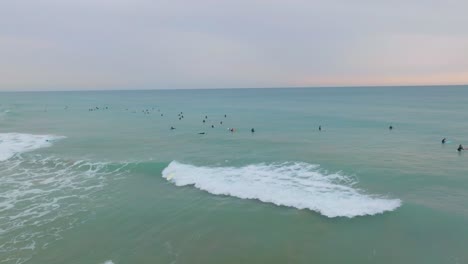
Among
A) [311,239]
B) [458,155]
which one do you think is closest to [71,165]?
[311,239]

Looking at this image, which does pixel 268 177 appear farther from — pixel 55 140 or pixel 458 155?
pixel 55 140

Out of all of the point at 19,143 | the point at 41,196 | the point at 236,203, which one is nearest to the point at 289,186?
the point at 236,203

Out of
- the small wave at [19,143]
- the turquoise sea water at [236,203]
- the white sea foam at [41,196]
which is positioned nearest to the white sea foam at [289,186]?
the turquoise sea water at [236,203]

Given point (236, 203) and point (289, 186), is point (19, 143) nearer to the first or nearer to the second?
point (236, 203)

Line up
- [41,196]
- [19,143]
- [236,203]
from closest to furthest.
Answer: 1. [236,203]
2. [41,196]
3. [19,143]

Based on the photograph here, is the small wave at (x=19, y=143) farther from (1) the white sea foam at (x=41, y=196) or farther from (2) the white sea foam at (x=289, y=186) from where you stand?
(2) the white sea foam at (x=289, y=186)

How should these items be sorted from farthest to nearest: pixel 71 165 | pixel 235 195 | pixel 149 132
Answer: pixel 149 132 → pixel 71 165 → pixel 235 195

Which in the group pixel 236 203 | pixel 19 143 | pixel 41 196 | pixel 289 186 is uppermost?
pixel 289 186
